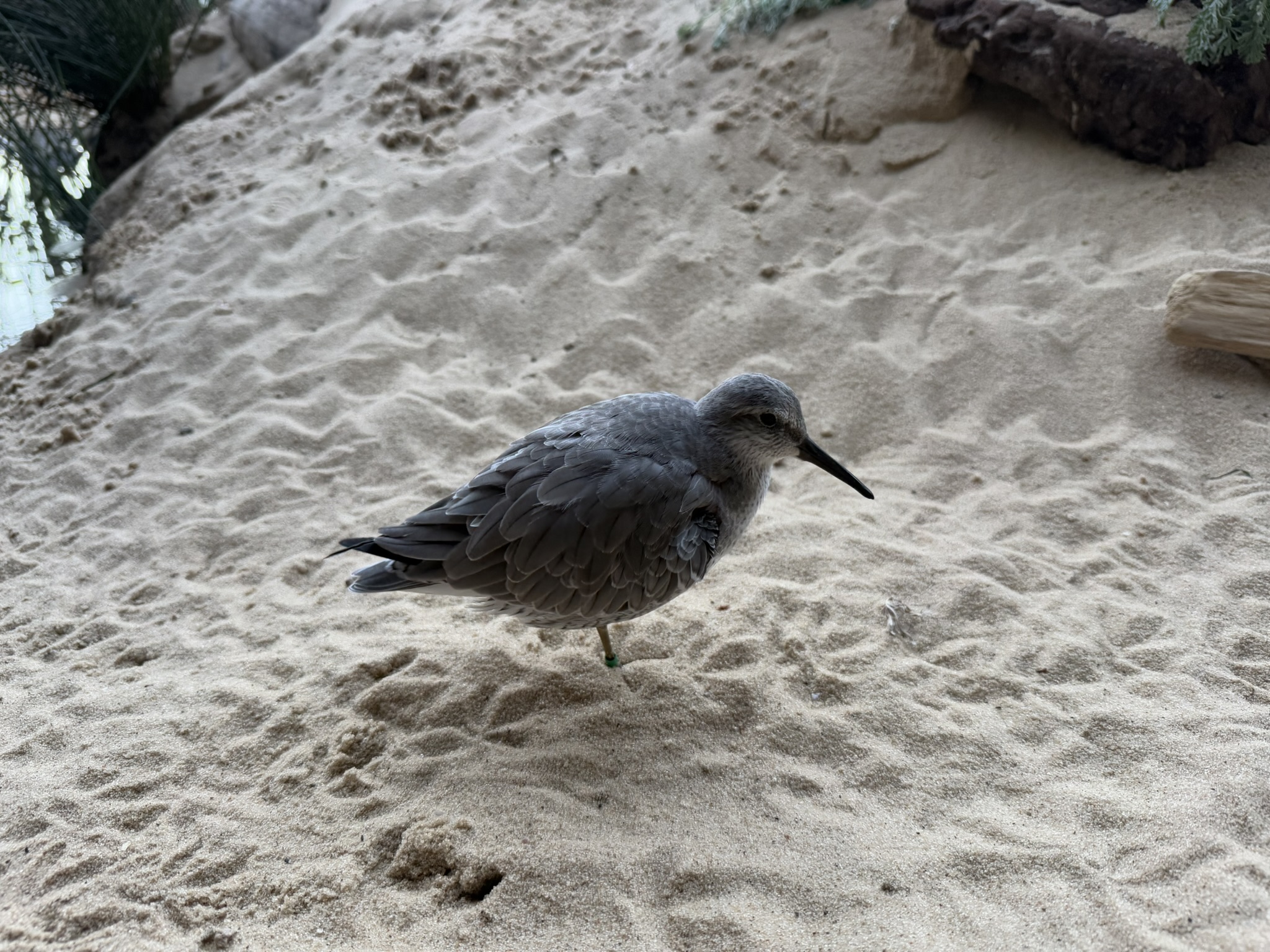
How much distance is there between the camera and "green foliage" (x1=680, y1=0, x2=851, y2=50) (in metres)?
5.34

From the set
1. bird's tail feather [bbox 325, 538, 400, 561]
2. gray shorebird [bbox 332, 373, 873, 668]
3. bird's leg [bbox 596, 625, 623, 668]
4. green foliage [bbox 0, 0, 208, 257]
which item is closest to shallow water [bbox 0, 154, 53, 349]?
green foliage [bbox 0, 0, 208, 257]

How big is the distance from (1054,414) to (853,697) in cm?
181

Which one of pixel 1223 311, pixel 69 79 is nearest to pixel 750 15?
pixel 1223 311

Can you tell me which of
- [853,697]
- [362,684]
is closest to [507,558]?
[362,684]

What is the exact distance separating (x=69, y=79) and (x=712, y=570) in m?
6.42

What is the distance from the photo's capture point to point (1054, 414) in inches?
147

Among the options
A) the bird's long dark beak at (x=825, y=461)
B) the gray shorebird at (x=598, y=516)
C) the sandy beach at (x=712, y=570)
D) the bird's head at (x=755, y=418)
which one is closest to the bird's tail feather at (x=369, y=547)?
the gray shorebird at (x=598, y=516)

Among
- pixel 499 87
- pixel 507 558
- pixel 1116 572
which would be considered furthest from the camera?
pixel 499 87

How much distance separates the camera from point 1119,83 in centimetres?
425

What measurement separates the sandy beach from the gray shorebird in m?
0.44

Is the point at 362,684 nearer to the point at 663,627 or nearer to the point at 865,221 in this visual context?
the point at 663,627

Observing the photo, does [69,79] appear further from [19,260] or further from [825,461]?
[825,461]

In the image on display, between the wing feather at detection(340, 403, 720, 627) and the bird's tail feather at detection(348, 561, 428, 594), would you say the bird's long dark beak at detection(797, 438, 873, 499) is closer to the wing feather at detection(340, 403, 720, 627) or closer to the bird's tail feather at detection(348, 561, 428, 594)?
the wing feather at detection(340, 403, 720, 627)

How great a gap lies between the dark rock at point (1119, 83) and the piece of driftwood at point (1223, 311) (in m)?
1.10
